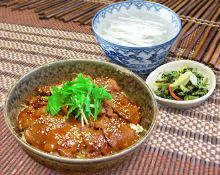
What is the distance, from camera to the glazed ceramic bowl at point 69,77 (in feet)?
2.77

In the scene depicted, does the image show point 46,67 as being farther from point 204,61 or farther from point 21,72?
point 204,61

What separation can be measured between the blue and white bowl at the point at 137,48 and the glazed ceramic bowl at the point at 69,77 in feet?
0.54

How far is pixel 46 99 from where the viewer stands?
1.19 m

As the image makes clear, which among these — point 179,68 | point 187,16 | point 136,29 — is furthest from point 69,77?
point 187,16

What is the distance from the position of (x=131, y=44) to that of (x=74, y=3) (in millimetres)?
1121

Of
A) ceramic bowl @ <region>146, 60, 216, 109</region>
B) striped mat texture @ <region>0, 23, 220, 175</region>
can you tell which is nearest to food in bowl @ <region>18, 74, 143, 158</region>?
striped mat texture @ <region>0, 23, 220, 175</region>

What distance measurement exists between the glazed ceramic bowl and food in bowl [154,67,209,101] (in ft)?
0.72

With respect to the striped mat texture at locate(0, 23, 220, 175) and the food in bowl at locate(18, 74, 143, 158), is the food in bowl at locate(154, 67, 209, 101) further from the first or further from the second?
the food in bowl at locate(18, 74, 143, 158)

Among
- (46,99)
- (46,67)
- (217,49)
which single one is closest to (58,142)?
(46,99)

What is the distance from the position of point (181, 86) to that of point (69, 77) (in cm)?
63

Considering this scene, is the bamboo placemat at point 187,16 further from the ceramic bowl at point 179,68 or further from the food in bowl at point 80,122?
the food in bowl at point 80,122

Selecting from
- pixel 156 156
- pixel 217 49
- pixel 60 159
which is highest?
pixel 60 159

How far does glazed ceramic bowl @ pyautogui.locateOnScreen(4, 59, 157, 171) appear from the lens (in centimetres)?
84

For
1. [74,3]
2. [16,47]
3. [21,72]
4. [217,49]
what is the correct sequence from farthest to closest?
[74,3] < [16,47] < [217,49] < [21,72]
